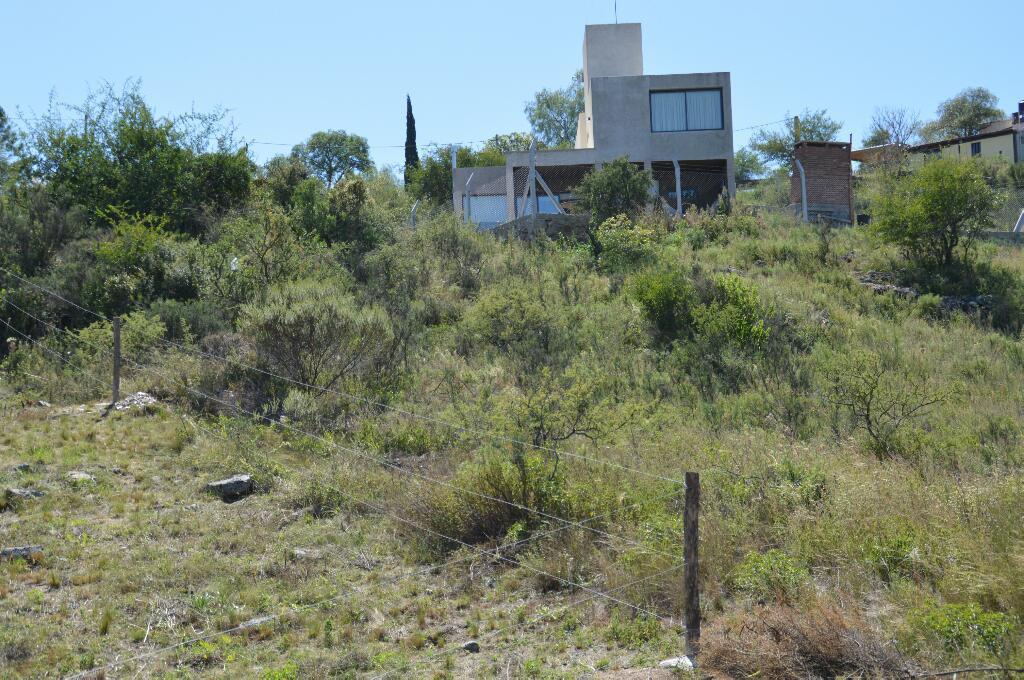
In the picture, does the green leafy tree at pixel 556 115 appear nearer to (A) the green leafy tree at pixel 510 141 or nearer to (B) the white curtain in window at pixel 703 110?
(A) the green leafy tree at pixel 510 141

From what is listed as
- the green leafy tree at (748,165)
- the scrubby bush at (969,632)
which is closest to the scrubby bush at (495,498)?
the scrubby bush at (969,632)

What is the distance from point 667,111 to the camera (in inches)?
1278

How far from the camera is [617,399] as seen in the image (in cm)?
1605

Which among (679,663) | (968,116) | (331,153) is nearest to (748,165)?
(968,116)

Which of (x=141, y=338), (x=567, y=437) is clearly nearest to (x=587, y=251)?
(x=141, y=338)

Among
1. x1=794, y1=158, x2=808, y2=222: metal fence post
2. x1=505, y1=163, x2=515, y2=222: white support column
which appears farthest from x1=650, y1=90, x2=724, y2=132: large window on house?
x1=505, y1=163, x2=515, y2=222: white support column

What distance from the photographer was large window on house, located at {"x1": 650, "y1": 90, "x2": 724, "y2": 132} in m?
32.4

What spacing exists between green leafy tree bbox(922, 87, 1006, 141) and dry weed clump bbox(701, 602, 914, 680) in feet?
200

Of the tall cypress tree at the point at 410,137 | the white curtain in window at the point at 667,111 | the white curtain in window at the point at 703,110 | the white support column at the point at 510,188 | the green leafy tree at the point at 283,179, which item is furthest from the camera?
the tall cypress tree at the point at 410,137

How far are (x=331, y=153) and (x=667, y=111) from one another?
43.8 m

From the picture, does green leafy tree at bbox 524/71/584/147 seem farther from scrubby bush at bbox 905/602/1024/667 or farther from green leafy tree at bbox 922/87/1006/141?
scrubby bush at bbox 905/602/1024/667

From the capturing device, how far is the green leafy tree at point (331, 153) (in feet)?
232

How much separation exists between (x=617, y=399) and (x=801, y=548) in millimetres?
8447

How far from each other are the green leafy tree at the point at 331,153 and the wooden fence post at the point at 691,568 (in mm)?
66547
